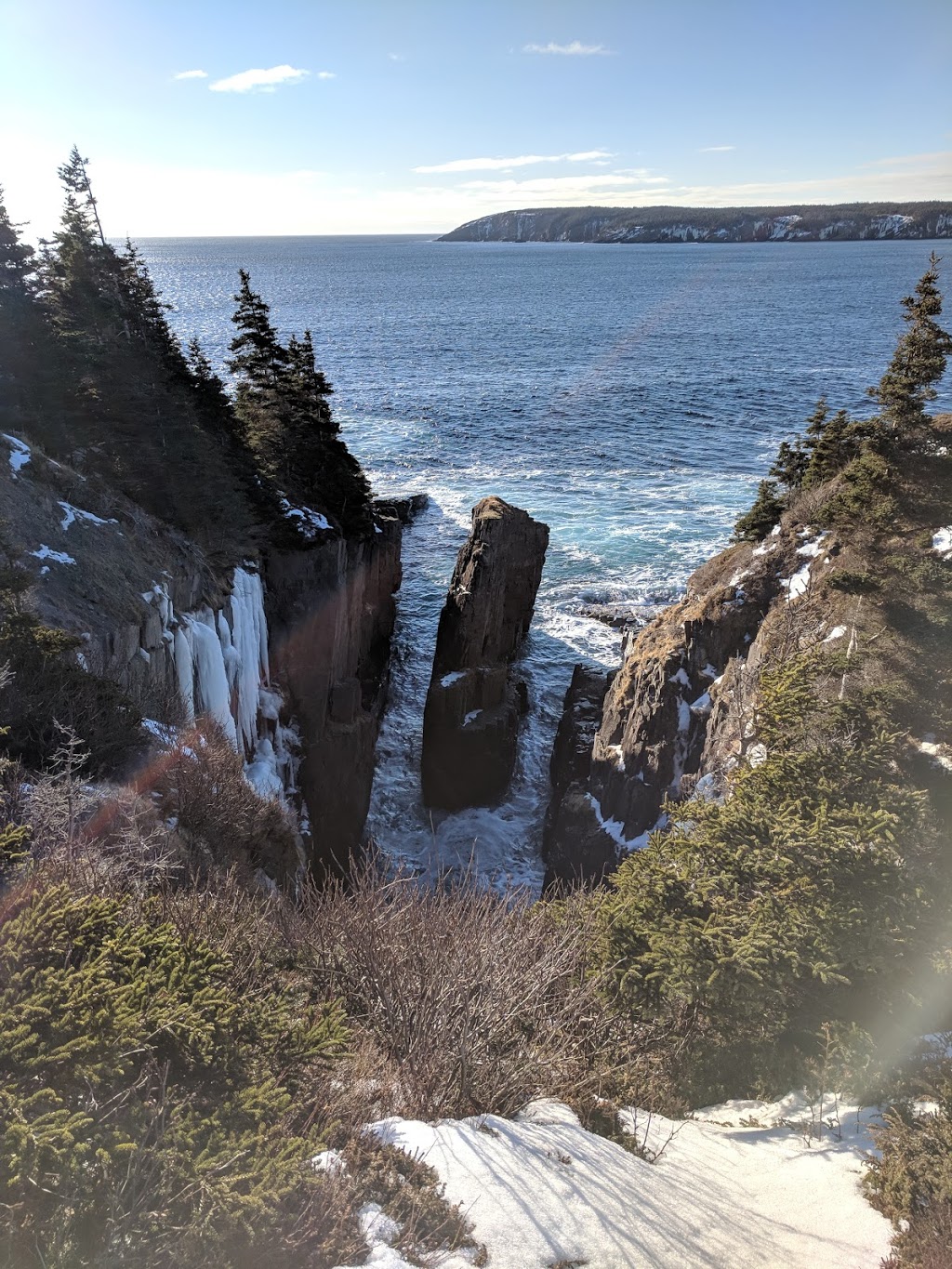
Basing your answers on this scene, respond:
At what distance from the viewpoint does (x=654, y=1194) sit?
7.69 meters

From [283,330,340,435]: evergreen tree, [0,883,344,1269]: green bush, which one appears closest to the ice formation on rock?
[0,883,344,1269]: green bush

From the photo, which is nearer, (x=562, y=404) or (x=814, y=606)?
(x=814, y=606)

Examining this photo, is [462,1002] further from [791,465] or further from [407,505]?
[407,505]

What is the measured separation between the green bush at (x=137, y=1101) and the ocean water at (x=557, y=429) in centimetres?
1401

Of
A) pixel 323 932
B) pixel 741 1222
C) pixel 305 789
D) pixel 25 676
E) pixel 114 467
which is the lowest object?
pixel 305 789

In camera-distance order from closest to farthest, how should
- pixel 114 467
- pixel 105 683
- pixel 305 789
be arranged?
pixel 105 683
pixel 114 467
pixel 305 789

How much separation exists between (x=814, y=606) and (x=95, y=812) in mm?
16909

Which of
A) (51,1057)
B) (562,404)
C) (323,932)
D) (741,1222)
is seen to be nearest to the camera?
(51,1057)

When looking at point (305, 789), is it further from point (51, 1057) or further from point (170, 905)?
point (51, 1057)

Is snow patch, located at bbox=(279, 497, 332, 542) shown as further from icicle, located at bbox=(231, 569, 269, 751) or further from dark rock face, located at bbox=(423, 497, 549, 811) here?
dark rock face, located at bbox=(423, 497, 549, 811)

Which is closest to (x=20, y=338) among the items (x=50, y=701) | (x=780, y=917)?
(x=50, y=701)

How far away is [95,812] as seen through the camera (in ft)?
35.2

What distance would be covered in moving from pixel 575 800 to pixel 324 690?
9863mm

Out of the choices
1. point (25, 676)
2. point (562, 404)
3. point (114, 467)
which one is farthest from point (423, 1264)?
point (562, 404)
